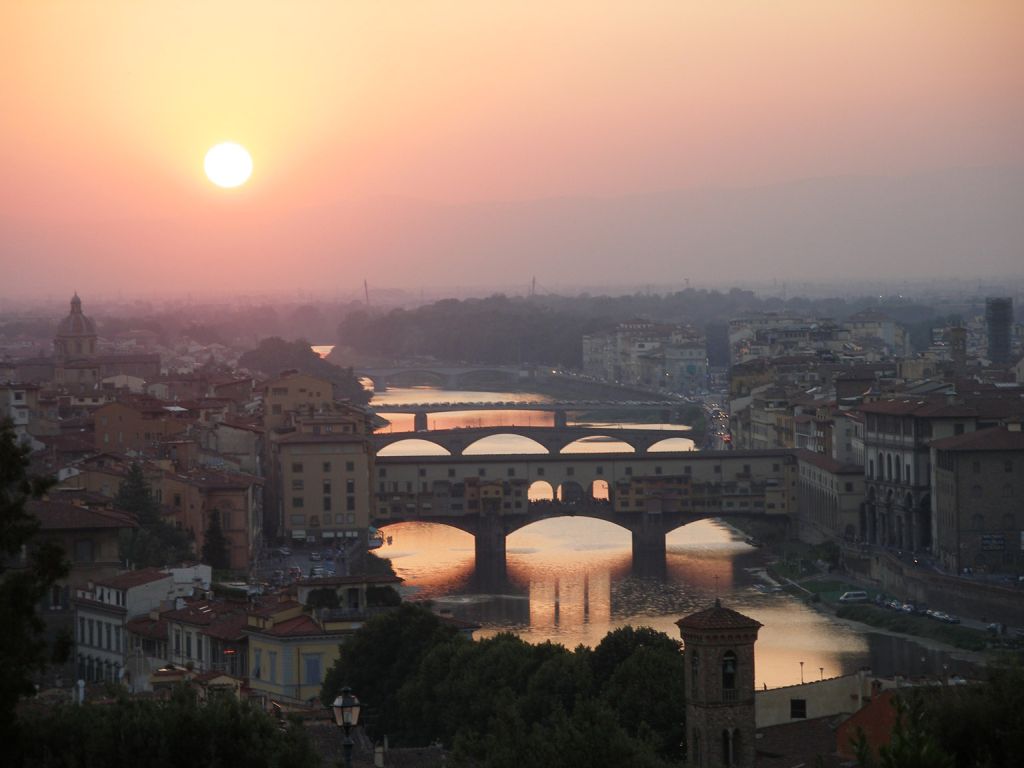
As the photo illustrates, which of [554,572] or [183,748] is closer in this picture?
[183,748]

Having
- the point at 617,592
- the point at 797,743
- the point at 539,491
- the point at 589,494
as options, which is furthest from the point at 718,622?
the point at 539,491

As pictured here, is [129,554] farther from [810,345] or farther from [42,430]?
[810,345]

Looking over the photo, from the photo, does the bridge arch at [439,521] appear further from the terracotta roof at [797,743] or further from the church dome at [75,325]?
the church dome at [75,325]

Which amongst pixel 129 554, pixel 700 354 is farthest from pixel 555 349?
pixel 129 554

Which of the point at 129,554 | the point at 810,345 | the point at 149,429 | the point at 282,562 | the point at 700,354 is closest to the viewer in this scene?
the point at 129,554

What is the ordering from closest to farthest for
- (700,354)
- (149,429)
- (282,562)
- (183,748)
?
(183,748)
(282,562)
(149,429)
(700,354)

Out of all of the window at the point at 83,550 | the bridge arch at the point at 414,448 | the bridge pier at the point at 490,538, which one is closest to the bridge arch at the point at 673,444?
the bridge arch at the point at 414,448
